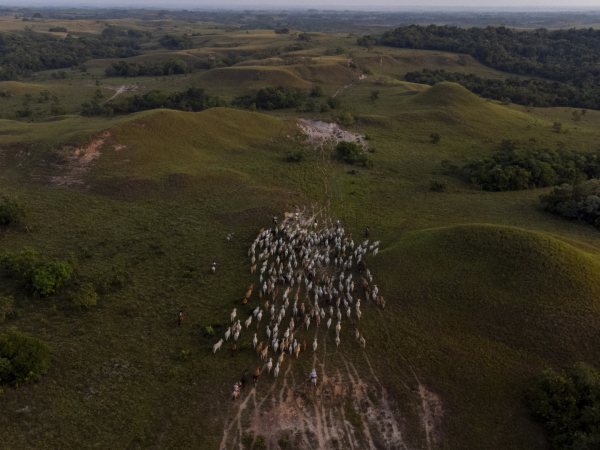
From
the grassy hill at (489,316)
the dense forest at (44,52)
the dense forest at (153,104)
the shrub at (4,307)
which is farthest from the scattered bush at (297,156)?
the dense forest at (44,52)

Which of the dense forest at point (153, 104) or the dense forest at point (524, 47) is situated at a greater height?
the dense forest at point (524, 47)

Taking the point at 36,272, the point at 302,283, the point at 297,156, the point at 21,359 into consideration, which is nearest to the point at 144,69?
the point at 297,156

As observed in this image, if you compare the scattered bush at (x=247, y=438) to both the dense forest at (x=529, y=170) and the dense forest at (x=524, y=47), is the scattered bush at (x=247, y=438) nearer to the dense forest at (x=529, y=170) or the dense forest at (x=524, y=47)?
the dense forest at (x=529, y=170)

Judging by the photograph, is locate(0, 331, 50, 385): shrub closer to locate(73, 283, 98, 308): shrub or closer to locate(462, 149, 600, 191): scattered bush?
locate(73, 283, 98, 308): shrub

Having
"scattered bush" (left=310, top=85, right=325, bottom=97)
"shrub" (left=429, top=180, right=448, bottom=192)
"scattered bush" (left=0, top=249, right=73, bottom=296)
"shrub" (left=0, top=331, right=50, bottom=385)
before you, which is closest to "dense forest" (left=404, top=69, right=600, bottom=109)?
"scattered bush" (left=310, top=85, right=325, bottom=97)

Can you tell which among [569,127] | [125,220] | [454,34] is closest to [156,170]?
[125,220]
